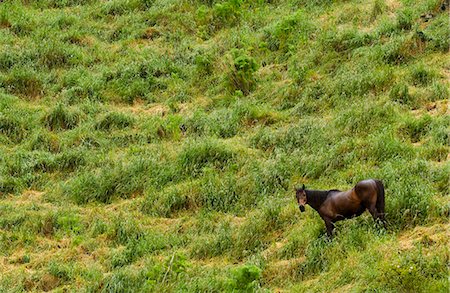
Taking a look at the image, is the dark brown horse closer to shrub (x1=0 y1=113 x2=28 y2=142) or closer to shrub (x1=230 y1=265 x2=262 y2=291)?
A: shrub (x1=230 y1=265 x2=262 y2=291)

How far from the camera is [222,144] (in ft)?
38.7

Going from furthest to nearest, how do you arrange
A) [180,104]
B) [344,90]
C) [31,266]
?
[180,104], [344,90], [31,266]

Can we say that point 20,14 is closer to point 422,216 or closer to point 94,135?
point 94,135

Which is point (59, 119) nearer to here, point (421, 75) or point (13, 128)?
point (13, 128)

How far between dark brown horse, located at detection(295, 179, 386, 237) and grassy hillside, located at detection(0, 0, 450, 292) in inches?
8.2

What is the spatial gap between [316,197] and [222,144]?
3.75m

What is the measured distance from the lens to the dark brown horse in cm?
778

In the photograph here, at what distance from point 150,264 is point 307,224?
2.15 m

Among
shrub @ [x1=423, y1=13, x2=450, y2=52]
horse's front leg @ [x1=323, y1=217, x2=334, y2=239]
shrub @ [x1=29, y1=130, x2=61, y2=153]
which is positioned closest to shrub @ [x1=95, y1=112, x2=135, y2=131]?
shrub @ [x1=29, y1=130, x2=61, y2=153]

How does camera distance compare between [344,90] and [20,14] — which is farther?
[20,14]

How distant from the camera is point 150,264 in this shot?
888 cm

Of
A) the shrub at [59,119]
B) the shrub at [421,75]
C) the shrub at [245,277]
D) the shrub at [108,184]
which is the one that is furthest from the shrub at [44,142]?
the shrub at [245,277]

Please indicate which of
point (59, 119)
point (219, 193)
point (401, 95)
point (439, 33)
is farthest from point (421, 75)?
point (59, 119)

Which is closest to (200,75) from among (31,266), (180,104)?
(180,104)
